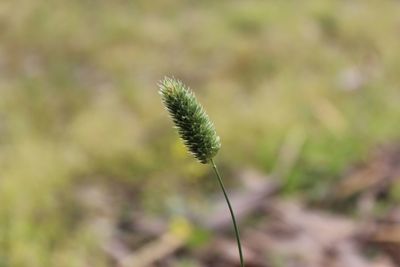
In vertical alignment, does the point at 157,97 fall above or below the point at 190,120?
above

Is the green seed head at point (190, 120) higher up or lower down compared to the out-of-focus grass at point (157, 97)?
lower down

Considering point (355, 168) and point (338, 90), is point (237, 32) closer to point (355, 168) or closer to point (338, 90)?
point (338, 90)

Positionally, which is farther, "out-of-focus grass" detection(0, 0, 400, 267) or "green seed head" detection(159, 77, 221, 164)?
"out-of-focus grass" detection(0, 0, 400, 267)

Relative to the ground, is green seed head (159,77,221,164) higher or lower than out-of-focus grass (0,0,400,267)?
lower

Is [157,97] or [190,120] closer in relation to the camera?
[190,120]

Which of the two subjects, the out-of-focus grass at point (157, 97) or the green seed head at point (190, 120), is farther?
the out-of-focus grass at point (157, 97)
